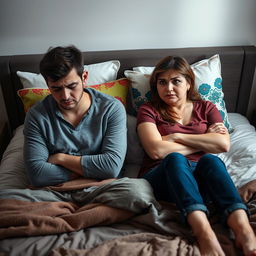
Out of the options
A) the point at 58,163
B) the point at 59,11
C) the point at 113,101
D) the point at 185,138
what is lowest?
the point at 58,163

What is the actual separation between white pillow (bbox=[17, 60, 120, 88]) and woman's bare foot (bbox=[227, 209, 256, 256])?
3.60ft

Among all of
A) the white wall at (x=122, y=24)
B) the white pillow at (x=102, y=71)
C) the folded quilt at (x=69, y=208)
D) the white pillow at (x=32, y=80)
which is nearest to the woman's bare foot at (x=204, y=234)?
the folded quilt at (x=69, y=208)

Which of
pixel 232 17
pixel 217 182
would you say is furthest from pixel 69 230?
pixel 232 17

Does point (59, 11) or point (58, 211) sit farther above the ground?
point (59, 11)

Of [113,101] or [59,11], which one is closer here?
[113,101]

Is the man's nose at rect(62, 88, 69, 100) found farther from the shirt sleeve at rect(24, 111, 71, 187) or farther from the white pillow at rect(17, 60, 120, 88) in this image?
the white pillow at rect(17, 60, 120, 88)

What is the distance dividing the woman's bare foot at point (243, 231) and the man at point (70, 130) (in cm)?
55

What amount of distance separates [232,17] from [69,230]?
172 cm

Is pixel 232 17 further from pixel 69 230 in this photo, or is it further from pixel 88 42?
pixel 69 230

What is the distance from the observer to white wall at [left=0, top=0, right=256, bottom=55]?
1.85 m

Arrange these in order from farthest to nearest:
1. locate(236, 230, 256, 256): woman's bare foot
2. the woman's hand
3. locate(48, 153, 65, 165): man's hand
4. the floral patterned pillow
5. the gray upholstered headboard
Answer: the gray upholstered headboard
the floral patterned pillow
the woman's hand
locate(48, 153, 65, 165): man's hand
locate(236, 230, 256, 256): woman's bare foot

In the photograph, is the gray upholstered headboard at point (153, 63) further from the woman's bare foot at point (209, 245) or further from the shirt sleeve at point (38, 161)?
the woman's bare foot at point (209, 245)

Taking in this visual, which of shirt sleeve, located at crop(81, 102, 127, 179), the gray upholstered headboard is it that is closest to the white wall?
the gray upholstered headboard

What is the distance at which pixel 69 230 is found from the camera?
3.67 feet
